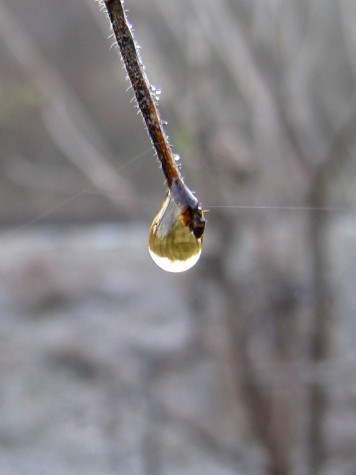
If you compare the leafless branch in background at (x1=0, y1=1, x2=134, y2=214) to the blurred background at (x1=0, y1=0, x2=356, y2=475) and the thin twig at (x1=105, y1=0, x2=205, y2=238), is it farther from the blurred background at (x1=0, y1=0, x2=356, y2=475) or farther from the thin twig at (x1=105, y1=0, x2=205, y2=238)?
the thin twig at (x1=105, y1=0, x2=205, y2=238)

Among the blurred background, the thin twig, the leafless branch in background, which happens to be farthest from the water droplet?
the leafless branch in background

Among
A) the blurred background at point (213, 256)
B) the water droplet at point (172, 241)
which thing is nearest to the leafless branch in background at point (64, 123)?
the blurred background at point (213, 256)

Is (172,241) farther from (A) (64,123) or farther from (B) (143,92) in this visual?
(A) (64,123)

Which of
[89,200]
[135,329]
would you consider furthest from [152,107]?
[89,200]

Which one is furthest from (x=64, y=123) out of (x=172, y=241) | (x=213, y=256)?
(x=172, y=241)

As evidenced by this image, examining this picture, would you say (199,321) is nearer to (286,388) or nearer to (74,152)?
(286,388)
